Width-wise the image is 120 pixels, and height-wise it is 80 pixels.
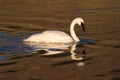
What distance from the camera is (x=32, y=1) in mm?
40906

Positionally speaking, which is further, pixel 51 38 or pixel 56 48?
pixel 51 38

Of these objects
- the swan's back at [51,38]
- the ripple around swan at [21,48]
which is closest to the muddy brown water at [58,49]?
the ripple around swan at [21,48]

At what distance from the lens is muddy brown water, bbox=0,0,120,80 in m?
17.2

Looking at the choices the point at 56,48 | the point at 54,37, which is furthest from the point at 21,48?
the point at 54,37

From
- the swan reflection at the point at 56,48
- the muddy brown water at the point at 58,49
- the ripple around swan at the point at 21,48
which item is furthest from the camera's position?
the swan reflection at the point at 56,48

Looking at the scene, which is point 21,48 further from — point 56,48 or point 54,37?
point 54,37

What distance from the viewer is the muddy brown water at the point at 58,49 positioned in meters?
17.2

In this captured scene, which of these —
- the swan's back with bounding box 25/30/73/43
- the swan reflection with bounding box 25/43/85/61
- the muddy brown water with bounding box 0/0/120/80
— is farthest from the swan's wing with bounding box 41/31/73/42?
the muddy brown water with bounding box 0/0/120/80

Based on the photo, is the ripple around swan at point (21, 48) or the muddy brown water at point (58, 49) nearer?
the muddy brown water at point (58, 49)

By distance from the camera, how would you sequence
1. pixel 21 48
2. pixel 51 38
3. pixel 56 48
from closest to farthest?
1. pixel 21 48
2. pixel 56 48
3. pixel 51 38

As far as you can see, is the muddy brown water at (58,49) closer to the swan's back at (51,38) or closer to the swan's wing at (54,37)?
the swan's back at (51,38)

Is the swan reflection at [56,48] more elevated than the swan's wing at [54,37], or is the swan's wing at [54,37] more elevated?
the swan's wing at [54,37]

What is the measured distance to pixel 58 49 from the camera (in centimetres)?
2147

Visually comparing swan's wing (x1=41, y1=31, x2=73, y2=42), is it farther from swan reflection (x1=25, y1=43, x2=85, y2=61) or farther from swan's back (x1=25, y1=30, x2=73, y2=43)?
swan reflection (x1=25, y1=43, x2=85, y2=61)
